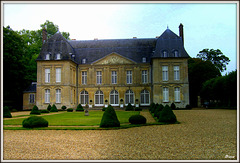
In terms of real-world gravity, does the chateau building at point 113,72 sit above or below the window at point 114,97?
above

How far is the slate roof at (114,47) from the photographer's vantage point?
92.5 feet

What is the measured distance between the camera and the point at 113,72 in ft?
98.7

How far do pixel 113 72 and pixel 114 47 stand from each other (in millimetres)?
3718

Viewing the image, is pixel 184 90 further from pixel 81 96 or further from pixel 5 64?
pixel 5 64

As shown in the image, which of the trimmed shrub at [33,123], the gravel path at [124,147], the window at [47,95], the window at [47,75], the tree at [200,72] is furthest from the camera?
the tree at [200,72]

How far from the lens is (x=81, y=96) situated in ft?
99.7

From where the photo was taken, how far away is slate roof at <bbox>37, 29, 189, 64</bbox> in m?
28.2

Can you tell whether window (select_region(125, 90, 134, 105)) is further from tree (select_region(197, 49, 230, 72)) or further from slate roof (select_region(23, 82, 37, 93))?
tree (select_region(197, 49, 230, 72))

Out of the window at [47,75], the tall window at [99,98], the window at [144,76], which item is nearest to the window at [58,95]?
the window at [47,75]

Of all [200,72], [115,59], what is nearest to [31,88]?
[115,59]

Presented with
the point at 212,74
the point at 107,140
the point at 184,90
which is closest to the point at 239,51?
the point at 107,140

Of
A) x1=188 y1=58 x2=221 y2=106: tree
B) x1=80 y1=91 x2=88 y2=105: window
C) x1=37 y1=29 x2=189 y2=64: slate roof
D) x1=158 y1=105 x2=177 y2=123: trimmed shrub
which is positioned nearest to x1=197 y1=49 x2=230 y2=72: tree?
x1=188 y1=58 x2=221 y2=106: tree

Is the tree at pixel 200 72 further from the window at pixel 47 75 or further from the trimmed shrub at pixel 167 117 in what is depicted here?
the trimmed shrub at pixel 167 117

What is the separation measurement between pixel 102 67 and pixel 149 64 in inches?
235
